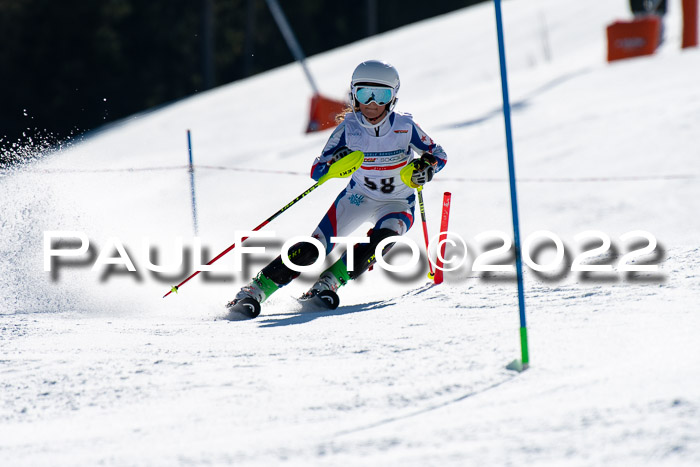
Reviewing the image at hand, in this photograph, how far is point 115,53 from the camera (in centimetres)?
3206

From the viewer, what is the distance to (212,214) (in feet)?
35.2

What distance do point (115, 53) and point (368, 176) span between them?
2767cm

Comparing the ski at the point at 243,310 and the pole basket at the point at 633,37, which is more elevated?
the pole basket at the point at 633,37

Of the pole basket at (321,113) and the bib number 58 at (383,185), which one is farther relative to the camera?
→ the pole basket at (321,113)

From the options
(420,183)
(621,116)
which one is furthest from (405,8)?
(420,183)

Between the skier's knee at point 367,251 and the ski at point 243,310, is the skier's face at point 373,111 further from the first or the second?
the ski at point 243,310

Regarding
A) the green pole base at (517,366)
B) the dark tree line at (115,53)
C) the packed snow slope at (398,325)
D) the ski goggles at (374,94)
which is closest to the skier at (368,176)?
the ski goggles at (374,94)

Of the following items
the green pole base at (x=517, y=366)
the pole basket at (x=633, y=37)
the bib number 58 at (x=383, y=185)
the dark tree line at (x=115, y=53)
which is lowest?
the green pole base at (x=517, y=366)

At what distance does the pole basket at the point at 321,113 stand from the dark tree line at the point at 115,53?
52.8ft

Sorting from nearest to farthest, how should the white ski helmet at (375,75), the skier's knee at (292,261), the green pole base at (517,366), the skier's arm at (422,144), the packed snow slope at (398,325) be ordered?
the packed snow slope at (398,325) → the green pole base at (517,366) → the skier's knee at (292,261) → the white ski helmet at (375,75) → the skier's arm at (422,144)

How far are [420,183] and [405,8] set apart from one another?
1279 inches

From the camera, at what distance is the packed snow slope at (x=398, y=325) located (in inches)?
129

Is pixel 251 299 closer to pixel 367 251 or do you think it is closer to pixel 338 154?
pixel 367 251

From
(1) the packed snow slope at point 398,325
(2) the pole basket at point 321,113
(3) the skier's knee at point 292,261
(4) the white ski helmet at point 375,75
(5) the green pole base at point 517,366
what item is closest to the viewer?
(1) the packed snow slope at point 398,325
